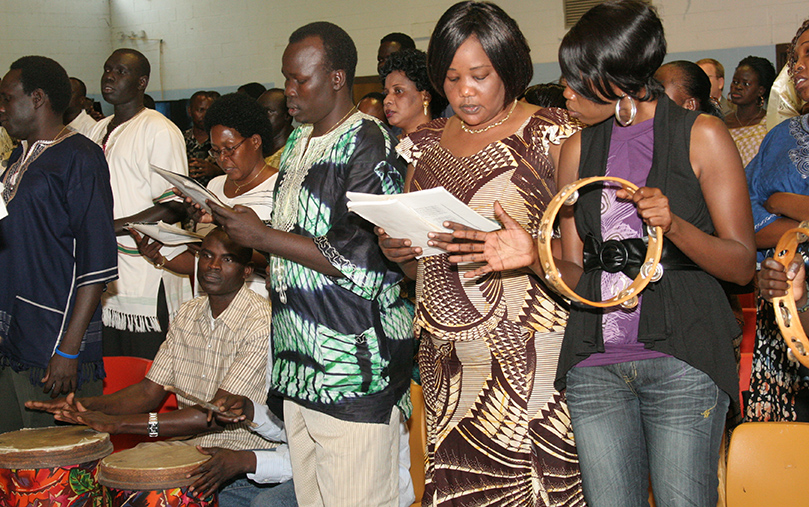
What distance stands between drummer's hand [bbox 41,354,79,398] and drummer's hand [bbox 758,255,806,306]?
2.61 meters

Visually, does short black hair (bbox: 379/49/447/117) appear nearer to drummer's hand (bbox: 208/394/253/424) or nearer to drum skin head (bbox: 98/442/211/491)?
drummer's hand (bbox: 208/394/253/424)

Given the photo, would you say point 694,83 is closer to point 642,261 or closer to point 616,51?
point 616,51

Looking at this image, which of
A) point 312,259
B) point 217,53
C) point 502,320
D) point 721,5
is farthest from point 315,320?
point 217,53

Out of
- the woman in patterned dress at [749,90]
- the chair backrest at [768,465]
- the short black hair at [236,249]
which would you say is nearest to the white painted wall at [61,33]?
the short black hair at [236,249]

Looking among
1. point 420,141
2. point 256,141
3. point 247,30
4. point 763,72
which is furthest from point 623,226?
point 247,30

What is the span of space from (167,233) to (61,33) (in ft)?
26.8

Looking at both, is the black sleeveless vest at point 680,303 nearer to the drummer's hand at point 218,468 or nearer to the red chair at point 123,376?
the drummer's hand at point 218,468

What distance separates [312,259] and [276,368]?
460 millimetres

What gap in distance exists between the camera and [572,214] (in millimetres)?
2055

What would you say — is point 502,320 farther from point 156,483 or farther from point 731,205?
point 156,483

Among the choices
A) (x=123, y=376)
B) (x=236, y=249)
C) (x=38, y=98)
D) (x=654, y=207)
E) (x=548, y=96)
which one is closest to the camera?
(x=654, y=207)

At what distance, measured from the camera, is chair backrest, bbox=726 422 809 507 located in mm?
2031

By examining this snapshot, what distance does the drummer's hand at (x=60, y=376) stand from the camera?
3.10 metres

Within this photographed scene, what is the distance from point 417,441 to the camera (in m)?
2.93
